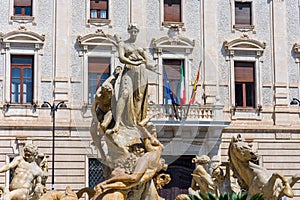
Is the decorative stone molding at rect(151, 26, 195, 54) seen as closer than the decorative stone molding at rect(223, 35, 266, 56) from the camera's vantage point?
Yes

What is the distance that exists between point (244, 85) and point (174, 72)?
3164mm

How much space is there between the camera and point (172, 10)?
92.9ft

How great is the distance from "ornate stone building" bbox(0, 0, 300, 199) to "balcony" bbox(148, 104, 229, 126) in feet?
0.14

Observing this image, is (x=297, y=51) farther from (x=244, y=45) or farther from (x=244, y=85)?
(x=244, y=85)

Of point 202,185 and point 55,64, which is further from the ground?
point 55,64

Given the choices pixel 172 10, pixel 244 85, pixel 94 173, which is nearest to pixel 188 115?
pixel 244 85

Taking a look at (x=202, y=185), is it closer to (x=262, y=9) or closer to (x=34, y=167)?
(x=34, y=167)

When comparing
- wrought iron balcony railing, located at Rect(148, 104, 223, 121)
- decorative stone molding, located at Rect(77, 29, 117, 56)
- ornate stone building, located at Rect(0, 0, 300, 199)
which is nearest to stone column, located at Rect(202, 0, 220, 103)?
ornate stone building, located at Rect(0, 0, 300, 199)

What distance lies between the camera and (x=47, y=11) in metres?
27.4

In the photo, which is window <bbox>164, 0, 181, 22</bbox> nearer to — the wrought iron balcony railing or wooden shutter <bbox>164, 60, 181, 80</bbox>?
wooden shutter <bbox>164, 60, 181, 80</bbox>

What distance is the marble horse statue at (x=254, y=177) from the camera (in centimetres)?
1004

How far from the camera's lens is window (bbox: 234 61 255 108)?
91.9 feet

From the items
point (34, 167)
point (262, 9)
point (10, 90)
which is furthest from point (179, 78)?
point (34, 167)

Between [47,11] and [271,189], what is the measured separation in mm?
19124
